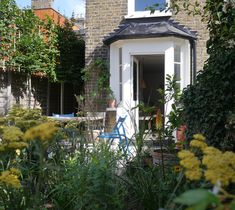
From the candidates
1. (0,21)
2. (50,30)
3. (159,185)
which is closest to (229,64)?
(159,185)

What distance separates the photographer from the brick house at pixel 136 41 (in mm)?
10070

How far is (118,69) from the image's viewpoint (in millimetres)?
10789

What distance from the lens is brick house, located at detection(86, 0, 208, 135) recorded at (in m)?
10.1

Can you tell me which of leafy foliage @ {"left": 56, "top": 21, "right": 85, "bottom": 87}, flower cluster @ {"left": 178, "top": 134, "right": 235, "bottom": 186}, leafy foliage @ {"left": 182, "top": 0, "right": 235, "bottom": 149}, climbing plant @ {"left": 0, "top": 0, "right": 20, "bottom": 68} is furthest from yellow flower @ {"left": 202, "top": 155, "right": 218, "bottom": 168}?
leafy foliage @ {"left": 56, "top": 21, "right": 85, "bottom": 87}

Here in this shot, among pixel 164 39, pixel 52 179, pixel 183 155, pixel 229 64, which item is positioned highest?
pixel 164 39

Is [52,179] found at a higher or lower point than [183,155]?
lower

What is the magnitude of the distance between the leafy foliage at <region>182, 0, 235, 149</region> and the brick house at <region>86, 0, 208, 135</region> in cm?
603

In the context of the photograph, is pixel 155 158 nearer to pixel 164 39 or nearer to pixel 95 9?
pixel 164 39

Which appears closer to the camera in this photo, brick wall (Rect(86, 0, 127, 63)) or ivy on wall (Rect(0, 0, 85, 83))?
ivy on wall (Rect(0, 0, 85, 83))

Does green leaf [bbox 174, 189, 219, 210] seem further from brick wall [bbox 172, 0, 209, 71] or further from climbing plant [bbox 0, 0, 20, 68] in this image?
climbing plant [bbox 0, 0, 20, 68]

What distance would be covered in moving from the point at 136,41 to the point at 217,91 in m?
6.94

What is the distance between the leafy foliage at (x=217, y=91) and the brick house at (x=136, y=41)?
19.8ft

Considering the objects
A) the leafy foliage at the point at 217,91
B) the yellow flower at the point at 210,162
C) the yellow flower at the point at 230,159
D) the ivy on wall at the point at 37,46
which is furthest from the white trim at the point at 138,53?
the yellow flower at the point at 210,162

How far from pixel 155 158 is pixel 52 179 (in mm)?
1465
